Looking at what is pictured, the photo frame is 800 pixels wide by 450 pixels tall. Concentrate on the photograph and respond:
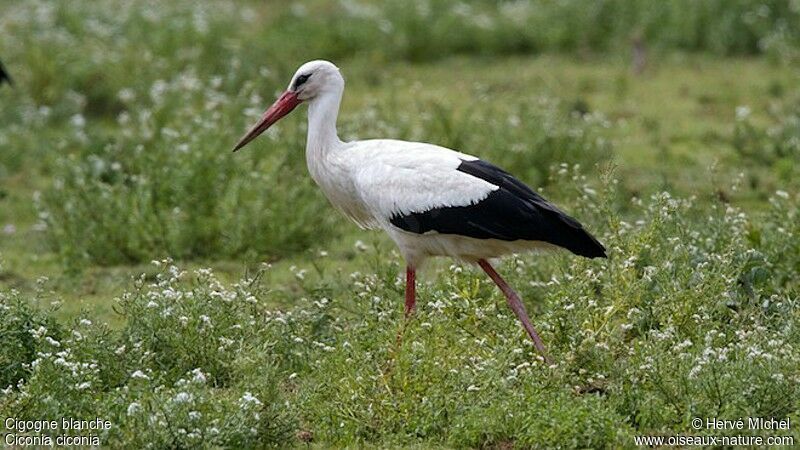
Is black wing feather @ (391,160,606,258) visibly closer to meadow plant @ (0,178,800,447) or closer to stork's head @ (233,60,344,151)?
meadow plant @ (0,178,800,447)

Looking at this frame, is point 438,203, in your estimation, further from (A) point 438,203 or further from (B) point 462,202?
(B) point 462,202

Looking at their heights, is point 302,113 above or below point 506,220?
above

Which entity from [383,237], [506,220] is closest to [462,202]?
[506,220]

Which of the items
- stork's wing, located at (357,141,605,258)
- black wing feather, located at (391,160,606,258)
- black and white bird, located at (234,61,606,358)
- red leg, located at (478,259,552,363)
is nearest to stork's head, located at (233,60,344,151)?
black and white bird, located at (234,61,606,358)

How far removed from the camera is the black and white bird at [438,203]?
6.96 meters

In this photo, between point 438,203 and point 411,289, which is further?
point 411,289

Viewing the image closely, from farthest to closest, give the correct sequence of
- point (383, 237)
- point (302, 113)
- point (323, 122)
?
point (302, 113), point (383, 237), point (323, 122)

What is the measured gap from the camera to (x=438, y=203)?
714 centimetres

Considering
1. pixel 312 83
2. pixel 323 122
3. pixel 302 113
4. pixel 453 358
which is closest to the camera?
pixel 453 358

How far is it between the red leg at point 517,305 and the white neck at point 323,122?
3.10 ft

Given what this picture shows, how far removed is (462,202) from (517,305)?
52 cm

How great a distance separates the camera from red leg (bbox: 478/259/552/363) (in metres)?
6.87

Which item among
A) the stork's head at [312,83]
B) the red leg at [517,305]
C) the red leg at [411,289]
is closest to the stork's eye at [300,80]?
the stork's head at [312,83]

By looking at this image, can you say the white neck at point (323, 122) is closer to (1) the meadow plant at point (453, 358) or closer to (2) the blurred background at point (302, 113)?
(1) the meadow plant at point (453, 358)
